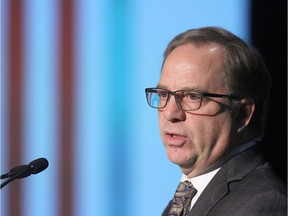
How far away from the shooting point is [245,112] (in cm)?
163

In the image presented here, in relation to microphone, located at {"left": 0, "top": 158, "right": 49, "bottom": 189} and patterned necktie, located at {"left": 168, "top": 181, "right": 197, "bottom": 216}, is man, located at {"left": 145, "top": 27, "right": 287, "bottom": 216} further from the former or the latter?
microphone, located at {"left": 0, "top": 158, "right": 49, "bottom": 189}

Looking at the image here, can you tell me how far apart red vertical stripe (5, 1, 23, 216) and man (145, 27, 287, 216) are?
0.88 metres

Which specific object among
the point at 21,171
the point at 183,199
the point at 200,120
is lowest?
the point at 183,199

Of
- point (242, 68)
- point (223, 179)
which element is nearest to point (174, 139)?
point (223, 179)

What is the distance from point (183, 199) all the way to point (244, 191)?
0.69ft

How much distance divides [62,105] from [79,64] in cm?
18

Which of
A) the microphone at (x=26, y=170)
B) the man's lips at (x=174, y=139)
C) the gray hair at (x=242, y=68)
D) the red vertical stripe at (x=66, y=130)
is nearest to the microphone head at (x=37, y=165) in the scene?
the microphone at (x=26, y=170)

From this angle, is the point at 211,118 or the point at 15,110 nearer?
the point at 211,118

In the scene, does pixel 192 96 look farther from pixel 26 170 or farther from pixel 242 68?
pixel 26 170

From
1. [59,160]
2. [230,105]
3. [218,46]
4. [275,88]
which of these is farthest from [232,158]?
[59,160]

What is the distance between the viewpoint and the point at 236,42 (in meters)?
1.63

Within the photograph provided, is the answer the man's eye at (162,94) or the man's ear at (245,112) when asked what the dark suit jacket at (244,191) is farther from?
the man's eye at (162,94)

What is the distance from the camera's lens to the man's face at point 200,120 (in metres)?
1.57

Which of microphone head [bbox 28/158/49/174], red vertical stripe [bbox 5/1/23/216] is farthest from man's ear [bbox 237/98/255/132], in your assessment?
→ red vertical stripe [bbox 5/1/23/216]
